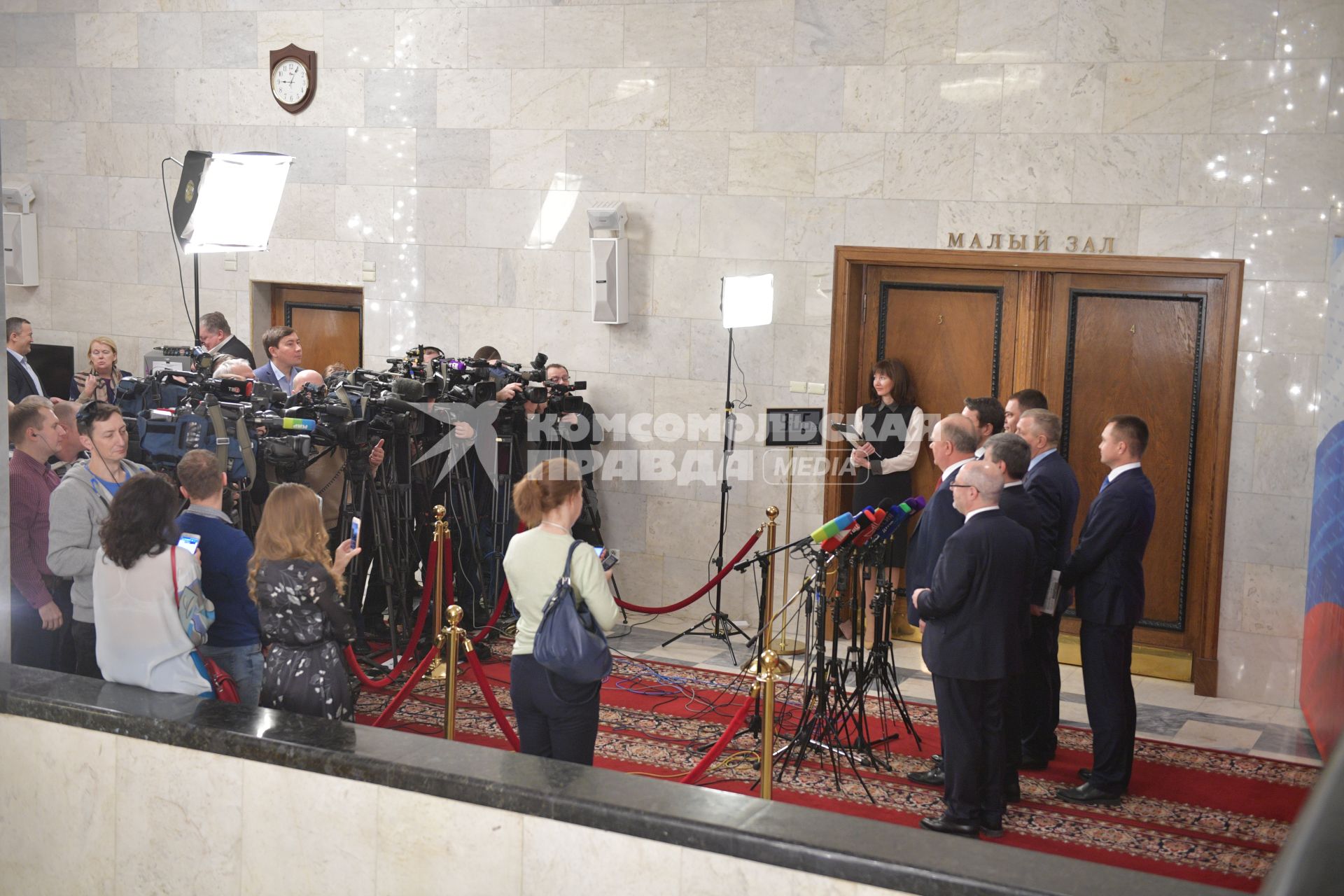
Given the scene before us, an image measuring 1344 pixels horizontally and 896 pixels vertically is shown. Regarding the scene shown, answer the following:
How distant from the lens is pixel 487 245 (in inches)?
363

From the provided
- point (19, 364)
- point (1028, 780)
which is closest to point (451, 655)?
point (1028, 780)

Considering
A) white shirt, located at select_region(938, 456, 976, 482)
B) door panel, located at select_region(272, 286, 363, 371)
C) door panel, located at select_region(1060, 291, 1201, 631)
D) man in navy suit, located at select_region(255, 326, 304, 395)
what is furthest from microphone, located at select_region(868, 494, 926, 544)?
door panel, located at select_region(272, 286, 363, 371)

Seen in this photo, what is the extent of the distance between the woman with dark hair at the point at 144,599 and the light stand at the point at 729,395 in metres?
4.07

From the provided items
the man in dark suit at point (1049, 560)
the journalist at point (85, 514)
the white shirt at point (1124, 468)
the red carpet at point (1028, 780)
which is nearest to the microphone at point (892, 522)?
the man in dark suit at point (1049, 560)

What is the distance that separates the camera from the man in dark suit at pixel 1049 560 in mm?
5539

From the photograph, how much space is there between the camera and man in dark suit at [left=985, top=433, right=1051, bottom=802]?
5242 millimetres

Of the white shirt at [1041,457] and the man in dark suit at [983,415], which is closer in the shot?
the white shirt at [1041,457]

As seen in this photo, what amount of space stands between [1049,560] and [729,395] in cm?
337

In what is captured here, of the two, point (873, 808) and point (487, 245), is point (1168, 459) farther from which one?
point (487, 245)

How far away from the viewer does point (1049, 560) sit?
549cm

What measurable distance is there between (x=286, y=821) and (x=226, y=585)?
4.54 ft

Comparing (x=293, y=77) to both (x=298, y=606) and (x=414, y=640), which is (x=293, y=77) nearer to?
(x=414, y=640)

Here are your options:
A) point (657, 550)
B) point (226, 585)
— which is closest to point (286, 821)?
point (226, 585)

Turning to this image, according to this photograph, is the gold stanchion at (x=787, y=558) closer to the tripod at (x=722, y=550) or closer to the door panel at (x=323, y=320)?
the tripod at (x=722, y=550)
